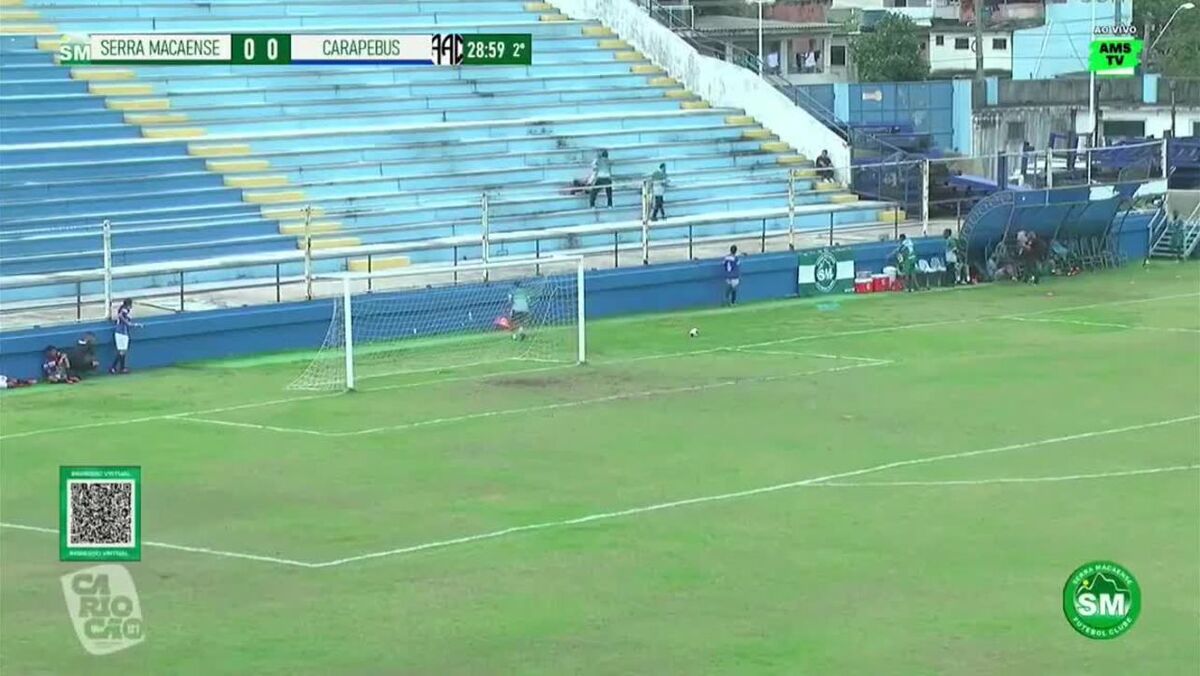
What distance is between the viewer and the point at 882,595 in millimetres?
16688

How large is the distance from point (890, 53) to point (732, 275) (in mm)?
47587

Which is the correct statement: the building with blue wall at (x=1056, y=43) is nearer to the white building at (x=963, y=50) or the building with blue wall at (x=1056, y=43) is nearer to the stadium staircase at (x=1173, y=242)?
the white building at (x=963, y=50)

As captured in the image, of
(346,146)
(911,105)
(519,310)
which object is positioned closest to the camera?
(519,310)

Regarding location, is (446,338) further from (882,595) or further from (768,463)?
(882,595)

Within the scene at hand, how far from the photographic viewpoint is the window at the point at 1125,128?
73.7 meters

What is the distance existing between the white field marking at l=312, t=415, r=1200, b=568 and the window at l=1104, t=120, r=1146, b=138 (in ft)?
163

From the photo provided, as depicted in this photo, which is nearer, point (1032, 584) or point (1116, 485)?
point (1032, 584)

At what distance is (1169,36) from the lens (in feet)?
319

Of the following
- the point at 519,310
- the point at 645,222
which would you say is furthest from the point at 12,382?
the point at 645,222

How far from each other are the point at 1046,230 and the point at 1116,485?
72.7 feet

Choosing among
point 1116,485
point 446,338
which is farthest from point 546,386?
point 1116,485

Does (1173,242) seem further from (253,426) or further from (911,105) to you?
(253,426)

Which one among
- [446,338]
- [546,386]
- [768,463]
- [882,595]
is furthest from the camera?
[446,338]

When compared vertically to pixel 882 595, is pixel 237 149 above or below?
above
